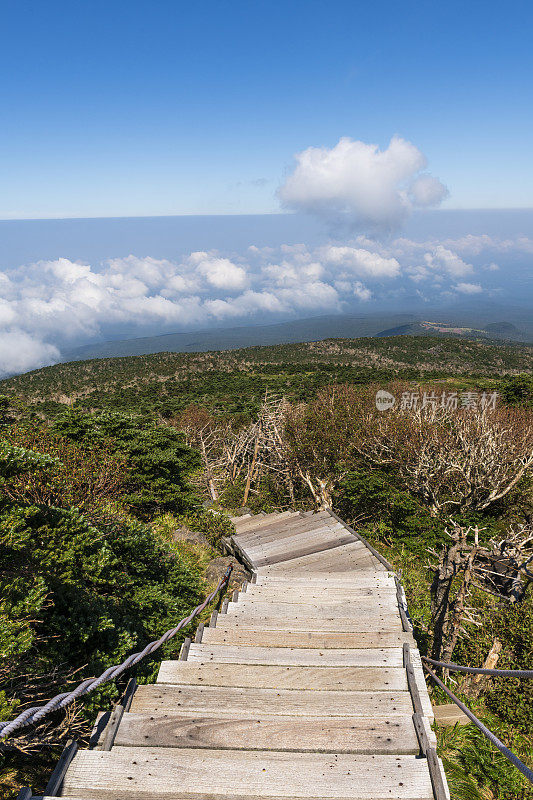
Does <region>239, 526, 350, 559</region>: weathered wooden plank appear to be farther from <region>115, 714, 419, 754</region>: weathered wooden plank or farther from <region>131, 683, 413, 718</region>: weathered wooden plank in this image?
<region>115, 714, 419, 754</region>: weathered wooden plank

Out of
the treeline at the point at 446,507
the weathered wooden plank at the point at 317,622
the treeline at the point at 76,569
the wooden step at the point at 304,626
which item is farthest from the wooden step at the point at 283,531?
the wooden step at the point at 304,626

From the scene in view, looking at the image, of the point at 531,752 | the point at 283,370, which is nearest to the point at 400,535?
the point at 531,752

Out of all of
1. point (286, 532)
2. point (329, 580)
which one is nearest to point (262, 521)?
point (286, 532)

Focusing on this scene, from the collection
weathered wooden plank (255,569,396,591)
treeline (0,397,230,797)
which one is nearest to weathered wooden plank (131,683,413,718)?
treeline (0,397,230,797)

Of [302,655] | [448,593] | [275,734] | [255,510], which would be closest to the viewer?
[275,734]

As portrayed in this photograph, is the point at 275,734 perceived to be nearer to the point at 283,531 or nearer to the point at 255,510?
the point at 283,531

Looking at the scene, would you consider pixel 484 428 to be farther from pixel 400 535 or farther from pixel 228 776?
pixel 228 776
